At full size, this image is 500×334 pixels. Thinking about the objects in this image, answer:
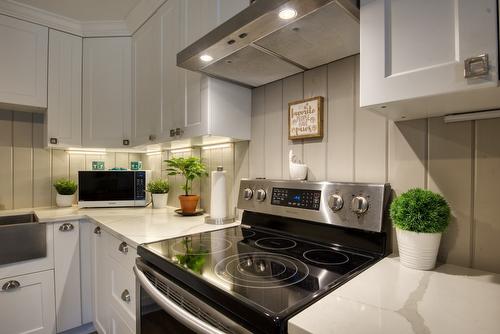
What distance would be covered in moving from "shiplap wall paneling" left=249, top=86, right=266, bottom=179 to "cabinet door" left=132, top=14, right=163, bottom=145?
0.65 meters

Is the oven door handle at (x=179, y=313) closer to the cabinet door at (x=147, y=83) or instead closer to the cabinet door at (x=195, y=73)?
the cabinet door at (x=195, y=73)

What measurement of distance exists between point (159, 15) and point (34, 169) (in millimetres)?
1600

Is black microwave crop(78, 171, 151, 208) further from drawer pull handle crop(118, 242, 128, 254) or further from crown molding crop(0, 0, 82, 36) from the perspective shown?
crown molding crop(0, 0, 82, 36)

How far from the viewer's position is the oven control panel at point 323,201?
0.92 meters

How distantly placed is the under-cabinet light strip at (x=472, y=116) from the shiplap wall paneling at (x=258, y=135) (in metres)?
0.83

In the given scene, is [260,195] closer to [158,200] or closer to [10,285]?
[158,200]

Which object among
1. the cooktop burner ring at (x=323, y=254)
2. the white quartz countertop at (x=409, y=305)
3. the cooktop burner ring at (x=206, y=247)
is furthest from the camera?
the cooktop burner ring at (x=206, y=247)

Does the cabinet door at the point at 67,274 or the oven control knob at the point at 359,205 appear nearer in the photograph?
the oven control knob at the point at 359,205

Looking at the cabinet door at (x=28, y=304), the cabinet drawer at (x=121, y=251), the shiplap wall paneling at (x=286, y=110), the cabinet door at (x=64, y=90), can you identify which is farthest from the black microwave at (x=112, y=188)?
the shiplap wall paneling at (x=286, y=110)

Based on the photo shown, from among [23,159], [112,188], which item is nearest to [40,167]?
[23,159]

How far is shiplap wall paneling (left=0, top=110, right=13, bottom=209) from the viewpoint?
204 cm

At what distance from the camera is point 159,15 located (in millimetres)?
1759

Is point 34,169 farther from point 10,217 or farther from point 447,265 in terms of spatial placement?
point 447,265

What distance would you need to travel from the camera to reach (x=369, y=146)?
Result: 1043mm
